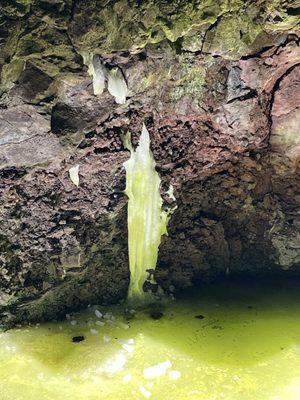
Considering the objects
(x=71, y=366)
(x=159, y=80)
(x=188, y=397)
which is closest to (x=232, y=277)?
(x=188, y=397)

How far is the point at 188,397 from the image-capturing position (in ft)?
11.9

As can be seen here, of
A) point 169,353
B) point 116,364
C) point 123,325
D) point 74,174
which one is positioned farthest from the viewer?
point 123,325

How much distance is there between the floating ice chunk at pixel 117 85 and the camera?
Result: 3829mm

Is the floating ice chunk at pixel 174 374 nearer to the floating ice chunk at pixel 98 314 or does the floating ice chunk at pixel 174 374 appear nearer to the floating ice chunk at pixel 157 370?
the floating ice chunk at pixel 157 370

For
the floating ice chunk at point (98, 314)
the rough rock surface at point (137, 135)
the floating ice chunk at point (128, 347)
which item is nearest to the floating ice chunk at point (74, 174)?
the rough rock surface at point (137, 135)

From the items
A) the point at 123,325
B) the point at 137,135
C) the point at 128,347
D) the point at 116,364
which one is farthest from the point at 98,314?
the point at 137,135

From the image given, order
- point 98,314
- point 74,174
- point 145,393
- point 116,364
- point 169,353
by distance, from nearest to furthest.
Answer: point 145,393 < point 116,364 < point 169,353 < point 74,174 < point 98,314

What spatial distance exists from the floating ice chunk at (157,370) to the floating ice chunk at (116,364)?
237mm

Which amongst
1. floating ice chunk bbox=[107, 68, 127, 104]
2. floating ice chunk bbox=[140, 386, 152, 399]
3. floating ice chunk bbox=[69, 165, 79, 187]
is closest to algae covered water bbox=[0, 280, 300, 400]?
floating ice chunk bbox=[140, 386, 152, 399]

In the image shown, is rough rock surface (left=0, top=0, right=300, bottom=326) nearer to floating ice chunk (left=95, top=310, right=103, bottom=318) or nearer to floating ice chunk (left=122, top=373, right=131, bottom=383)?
floating ice chunk (left=95, top=310, right=103, bottom=318)

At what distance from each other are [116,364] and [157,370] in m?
0.39

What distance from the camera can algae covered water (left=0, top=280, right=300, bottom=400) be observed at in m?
3.71

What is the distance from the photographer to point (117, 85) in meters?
3.89

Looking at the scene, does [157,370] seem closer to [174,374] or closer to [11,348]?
[174,374]
